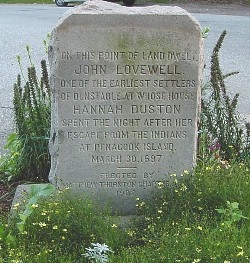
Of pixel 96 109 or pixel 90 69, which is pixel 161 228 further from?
pixel 90 69

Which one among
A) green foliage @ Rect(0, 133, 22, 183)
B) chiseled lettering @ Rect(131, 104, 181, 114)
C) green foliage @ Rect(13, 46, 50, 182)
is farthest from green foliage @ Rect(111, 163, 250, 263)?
green foliage @ Rect(0, 133, 22, 183)

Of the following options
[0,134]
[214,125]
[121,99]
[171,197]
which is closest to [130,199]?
[171,197]

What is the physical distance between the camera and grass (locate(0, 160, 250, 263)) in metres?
3.66

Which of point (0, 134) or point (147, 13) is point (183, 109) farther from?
point (0, 134)

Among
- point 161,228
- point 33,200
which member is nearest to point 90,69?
point 33,200

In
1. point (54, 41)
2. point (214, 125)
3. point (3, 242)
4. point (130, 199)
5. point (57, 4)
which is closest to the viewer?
point (3, 242)

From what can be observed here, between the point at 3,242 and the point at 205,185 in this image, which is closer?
the point at 3,242

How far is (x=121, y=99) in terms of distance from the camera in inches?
175

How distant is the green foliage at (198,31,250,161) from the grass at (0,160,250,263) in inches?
24.5

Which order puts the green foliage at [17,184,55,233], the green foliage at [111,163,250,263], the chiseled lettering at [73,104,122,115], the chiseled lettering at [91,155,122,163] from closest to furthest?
the green foliage at [111,163,250,263], the green foliage at [17,184,55,233], the chiseled lettering at [73,104,122,115], the chiseled lettering at [91,155,122,163]

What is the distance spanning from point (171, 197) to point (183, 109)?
62cm

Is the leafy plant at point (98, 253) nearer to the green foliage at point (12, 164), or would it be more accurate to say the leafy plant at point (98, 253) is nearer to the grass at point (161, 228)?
the grass at point (161, 228)

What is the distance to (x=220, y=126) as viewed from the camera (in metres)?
5.26

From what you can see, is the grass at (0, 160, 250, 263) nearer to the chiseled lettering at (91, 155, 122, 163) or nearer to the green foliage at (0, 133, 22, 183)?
the chiseled lettering at (91, 155, 122, 163)
